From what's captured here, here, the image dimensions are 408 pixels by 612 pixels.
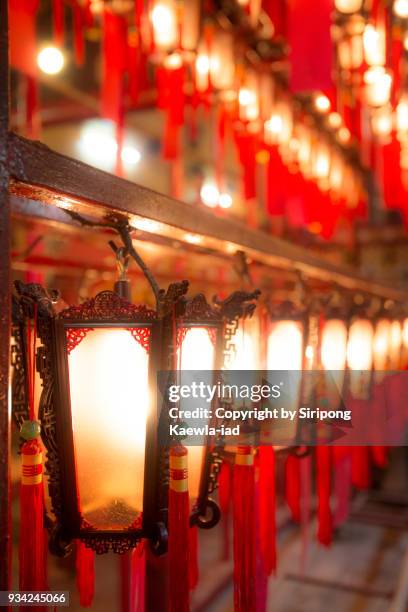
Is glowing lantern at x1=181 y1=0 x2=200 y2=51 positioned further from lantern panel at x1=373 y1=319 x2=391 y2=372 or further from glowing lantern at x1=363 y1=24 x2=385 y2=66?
lantern panel at x1=373 y1=319 x2=391 y2=372

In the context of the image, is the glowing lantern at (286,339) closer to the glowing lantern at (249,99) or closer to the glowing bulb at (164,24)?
the glowing bulb at (164,24)

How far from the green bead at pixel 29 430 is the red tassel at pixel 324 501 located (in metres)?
2.19

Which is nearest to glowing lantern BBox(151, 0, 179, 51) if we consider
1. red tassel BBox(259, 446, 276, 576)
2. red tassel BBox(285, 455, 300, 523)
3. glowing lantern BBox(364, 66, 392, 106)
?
glowing lantern BBox(364, 66, 392, 106)

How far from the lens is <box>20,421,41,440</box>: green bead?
5.30 ft

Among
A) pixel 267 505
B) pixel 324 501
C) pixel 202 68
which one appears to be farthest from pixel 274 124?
pixel 267 505

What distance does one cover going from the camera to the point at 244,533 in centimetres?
197

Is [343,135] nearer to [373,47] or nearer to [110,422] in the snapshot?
[373,47]

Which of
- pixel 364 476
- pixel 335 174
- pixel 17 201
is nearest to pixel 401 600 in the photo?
pixel 364 476

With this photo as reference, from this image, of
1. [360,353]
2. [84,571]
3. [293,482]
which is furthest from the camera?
[360,353]

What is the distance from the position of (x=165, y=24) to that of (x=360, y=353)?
3.25m

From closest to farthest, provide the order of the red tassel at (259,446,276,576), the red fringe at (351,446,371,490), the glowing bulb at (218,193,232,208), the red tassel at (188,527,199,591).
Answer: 1. the red tassel at (188,527,199,591)
2. the red tassel at (259,446,276,576)
3. the red fringe at (351,446,371,490)
4. the glowing bulb at (218,193,232,208)

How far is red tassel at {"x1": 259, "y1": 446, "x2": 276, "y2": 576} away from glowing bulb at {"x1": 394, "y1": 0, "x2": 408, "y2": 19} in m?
5.01

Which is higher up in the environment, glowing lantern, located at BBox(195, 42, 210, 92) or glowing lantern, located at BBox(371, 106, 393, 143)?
glowing lantern, located at BBox(371, 106, 393, 143)

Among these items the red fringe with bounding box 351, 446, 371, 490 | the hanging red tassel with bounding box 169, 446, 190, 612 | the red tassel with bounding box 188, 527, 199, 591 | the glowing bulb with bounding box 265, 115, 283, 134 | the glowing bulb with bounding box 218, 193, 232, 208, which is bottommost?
the red fringe with bounding box 351, 446, 371, 490
